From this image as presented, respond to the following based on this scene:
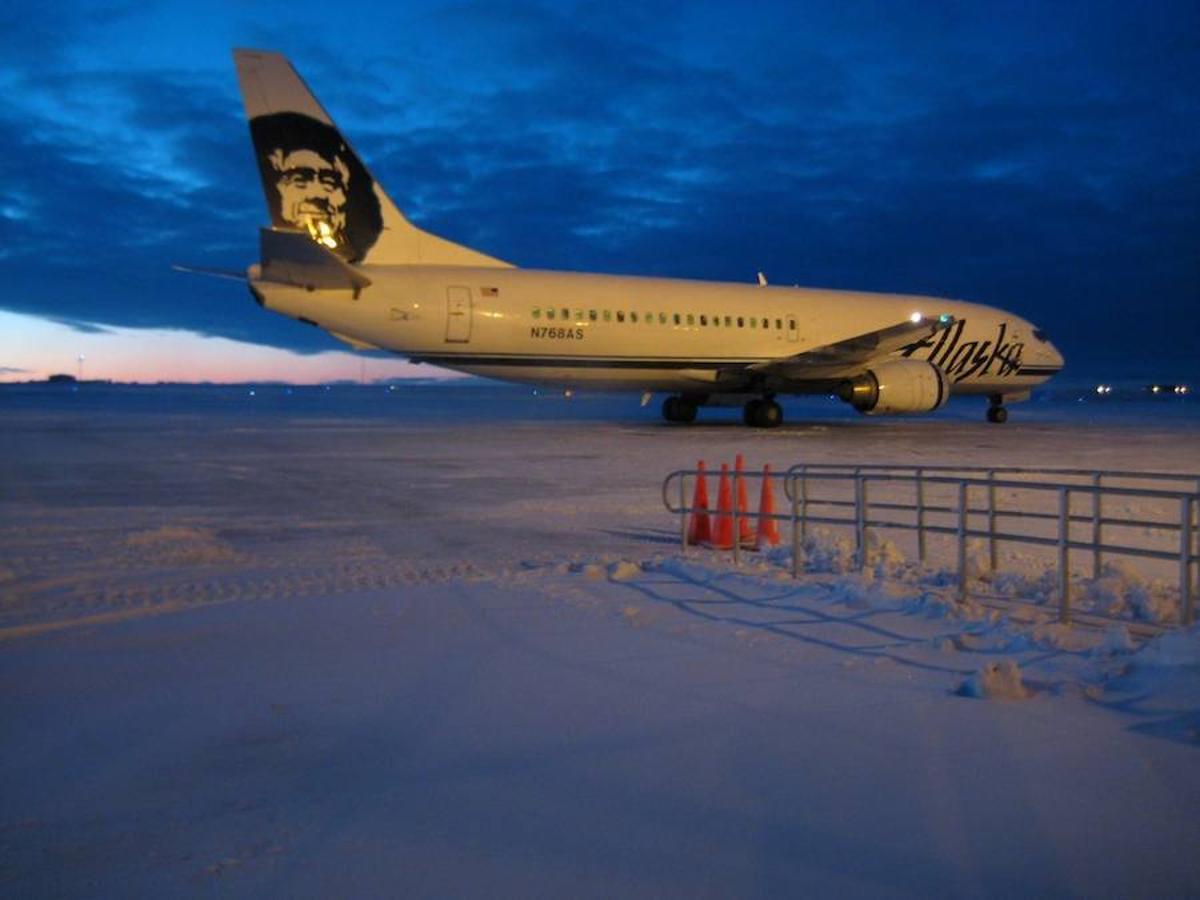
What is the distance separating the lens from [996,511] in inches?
285

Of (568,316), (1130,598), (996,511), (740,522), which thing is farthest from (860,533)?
(568,316)

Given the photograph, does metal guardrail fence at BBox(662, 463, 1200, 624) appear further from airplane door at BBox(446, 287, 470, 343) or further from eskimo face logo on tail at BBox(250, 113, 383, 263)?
eskimo face logo on tail at BBox(250, 113, 383, 263)

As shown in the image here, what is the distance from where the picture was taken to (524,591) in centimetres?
674

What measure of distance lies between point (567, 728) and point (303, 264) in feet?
54.7

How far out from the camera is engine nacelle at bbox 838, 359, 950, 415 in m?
24.6

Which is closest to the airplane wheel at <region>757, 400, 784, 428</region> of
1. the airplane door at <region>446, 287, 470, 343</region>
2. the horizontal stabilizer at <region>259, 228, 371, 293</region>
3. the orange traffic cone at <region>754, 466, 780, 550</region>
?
the airplane door at <region>446, 287, 470, 343</region>

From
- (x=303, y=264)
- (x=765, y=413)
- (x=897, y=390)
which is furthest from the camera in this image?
(x=765, y=413)

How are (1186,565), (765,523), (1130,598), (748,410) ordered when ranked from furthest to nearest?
1. (748,410)
2. (765,523)
3. (1130,598)
4. (1186,565)

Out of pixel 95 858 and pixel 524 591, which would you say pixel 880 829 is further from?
pixel 524 591

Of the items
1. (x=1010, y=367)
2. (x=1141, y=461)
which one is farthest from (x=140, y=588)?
(x=1010, y=367)

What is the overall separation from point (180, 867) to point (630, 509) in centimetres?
841

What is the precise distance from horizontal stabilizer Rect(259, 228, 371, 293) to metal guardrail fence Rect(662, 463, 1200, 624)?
28.2ft

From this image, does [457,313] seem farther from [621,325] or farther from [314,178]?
[621,325]

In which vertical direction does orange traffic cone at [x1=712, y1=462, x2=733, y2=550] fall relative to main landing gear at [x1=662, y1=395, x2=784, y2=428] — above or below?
below
